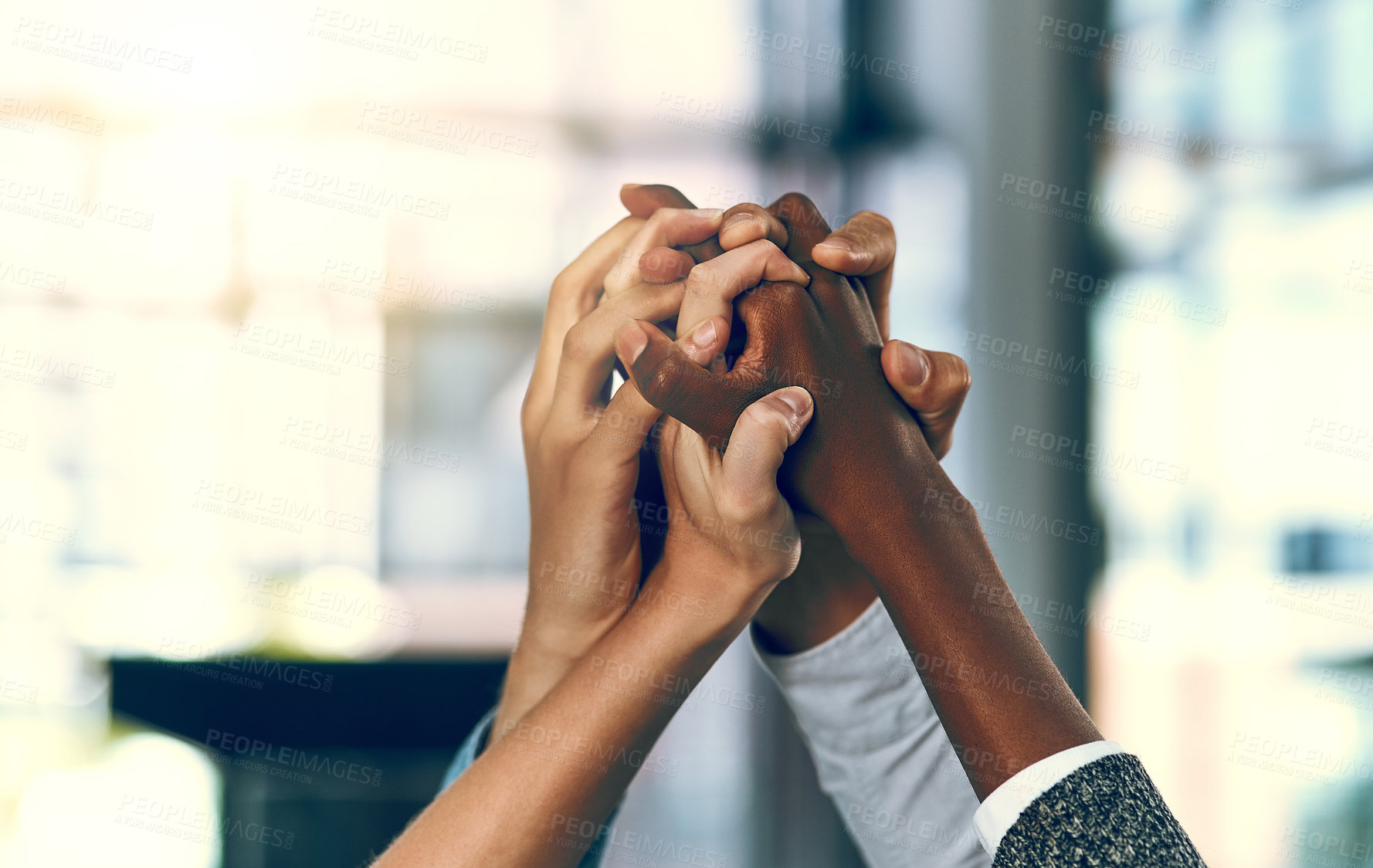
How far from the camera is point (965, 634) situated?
1.91ft

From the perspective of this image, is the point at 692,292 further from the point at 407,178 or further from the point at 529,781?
the point at 407,178

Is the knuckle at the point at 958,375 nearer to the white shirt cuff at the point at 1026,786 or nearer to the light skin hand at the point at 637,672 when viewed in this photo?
the light skin hand at the point at 637,672

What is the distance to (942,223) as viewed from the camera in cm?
209

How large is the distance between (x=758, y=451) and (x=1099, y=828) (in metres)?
0.29

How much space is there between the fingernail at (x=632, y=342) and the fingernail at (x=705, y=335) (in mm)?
48

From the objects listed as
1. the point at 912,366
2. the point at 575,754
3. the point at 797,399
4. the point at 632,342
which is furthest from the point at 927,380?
the point at 575,754

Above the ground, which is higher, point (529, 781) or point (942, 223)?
point (942, 223)

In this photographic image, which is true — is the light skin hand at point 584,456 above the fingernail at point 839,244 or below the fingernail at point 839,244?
below

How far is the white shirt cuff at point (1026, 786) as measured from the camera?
1.68ft

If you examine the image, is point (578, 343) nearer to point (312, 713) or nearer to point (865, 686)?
point (865, 686)

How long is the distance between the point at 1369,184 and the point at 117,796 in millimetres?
3126

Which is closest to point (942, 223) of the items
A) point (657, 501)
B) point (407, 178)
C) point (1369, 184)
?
point (1369, 184)

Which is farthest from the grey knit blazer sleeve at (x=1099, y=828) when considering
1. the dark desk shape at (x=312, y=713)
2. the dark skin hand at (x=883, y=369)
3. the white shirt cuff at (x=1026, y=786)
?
the dark desk shape at (x=312, y=713)

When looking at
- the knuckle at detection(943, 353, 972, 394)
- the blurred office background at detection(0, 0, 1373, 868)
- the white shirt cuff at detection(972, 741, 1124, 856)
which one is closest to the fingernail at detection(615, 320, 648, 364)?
the knuckle at detection(943, 353, 972, 394)
